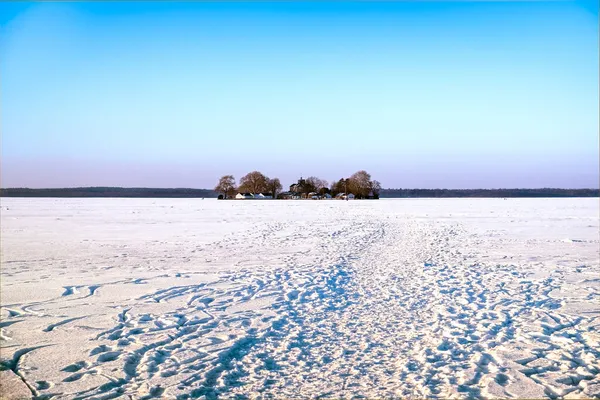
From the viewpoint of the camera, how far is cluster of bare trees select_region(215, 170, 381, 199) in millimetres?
112875

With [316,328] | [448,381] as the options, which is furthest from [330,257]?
[448,381]

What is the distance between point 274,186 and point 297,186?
21.9 ft

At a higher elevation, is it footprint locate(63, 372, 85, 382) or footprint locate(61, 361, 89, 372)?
footprint locate(61, 361, 89, 372)

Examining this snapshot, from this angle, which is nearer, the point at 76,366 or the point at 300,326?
the point at 76,366

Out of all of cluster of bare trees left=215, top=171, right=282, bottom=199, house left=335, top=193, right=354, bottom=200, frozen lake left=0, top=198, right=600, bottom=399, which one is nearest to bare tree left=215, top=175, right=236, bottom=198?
cluster of bare trees left=215, top=171, right=282, bottom=199

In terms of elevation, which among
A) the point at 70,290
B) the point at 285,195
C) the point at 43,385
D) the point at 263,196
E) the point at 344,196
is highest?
the point at 285,195

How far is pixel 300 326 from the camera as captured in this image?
18.5 feet

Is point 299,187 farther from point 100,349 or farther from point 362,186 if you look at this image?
point 100,349

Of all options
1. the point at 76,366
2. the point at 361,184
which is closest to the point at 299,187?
the point at 361,184

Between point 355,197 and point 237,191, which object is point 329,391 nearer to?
point 355,197

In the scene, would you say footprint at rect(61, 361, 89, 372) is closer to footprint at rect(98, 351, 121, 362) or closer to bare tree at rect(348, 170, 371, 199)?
footprint at rect(98, 351, 121, 362)

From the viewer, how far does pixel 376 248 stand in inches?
523

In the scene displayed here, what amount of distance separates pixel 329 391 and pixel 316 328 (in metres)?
1.71

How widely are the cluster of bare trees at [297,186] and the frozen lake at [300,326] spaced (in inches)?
4013
